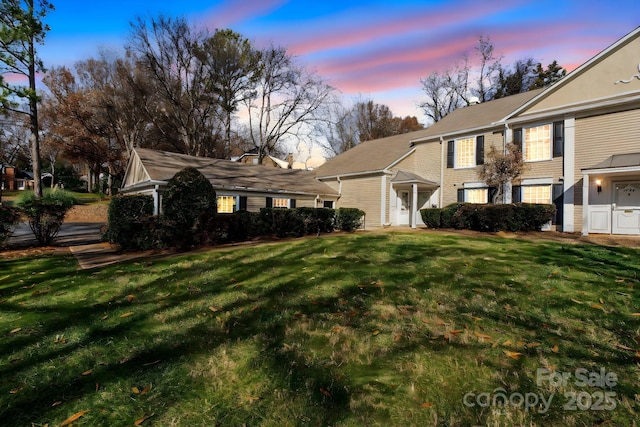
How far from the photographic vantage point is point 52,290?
5441mm

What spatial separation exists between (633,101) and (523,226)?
6.48 meters

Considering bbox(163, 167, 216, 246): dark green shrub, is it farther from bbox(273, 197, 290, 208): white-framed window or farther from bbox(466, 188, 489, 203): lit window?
bbox(466, 188, 489, 203): lit window

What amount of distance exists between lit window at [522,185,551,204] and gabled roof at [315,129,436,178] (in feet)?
23.8

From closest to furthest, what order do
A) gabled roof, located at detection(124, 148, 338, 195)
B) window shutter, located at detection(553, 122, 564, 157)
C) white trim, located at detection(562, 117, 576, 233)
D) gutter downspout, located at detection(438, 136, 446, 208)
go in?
white trim, located at detection(562, 117, 576, 233)
window shutter, located at detection(553, 122, 564, 157)
gabled roof, located at detection(124, 148, 338, 195)
gutter downspout, located at detection(438, 136, 446, 208)

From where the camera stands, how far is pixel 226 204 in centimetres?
1738

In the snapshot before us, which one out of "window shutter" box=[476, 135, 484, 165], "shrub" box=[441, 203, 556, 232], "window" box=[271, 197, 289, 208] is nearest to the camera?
"shrub" box=[441, 203, 556, 232]

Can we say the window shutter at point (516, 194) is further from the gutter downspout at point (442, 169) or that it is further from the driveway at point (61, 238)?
the driveway at point (61, 238)

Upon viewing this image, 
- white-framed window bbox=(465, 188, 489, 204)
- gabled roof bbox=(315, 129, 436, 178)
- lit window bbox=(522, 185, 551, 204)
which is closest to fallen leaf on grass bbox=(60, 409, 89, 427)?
lit window bbox=(522, 185, 551, 204)

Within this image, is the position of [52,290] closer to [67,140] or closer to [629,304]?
[629,304]

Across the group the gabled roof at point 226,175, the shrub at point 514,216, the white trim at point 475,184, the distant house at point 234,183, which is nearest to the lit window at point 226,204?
the distant house at point 234,183

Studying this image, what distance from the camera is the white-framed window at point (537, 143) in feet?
48.8

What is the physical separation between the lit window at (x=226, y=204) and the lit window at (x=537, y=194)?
51.1 ft

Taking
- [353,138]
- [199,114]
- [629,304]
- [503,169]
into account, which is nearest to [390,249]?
[629,304]

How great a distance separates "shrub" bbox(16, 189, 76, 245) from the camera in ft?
33.5
